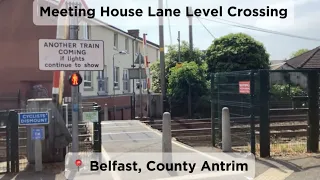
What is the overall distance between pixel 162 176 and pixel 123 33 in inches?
1014

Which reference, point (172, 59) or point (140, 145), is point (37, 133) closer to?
point (140, 145)

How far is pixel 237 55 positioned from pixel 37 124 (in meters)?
17.0

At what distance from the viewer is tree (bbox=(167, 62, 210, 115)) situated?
2059cm

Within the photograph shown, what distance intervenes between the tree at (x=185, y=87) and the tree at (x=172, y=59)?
4237 mm

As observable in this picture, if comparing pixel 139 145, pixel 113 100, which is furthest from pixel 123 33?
Result: pixel 139 145

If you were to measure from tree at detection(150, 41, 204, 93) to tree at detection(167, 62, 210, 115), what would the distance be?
4.24 metres

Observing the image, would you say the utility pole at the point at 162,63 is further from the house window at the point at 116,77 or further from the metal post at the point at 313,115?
the metal post at the point at 313,115

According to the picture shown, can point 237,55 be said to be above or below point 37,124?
above

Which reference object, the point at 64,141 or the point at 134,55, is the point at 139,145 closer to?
the point at 64,141

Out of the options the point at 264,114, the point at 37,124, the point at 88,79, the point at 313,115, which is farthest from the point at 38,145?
the point at 88,79

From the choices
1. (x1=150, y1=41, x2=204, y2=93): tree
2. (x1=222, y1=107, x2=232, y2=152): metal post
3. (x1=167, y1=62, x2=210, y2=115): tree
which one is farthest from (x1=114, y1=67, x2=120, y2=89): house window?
(x1=222, y1=107, x2=232, y2=152): metal post

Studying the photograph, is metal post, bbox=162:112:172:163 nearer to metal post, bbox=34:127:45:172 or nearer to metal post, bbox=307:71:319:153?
metal post, bbox=34:127:45:172

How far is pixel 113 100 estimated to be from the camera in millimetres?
26453

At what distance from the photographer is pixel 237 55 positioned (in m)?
22.9
